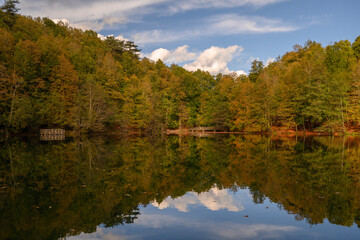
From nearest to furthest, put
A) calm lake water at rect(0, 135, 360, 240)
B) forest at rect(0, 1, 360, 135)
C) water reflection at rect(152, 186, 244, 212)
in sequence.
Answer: calm lake water at rect(0, 135, 360, 240), water reflection at rect(152, 186, 244, 212), forest at rect(0, 1, 360, 135)

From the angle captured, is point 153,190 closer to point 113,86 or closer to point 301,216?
point 301,216

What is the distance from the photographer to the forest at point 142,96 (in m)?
39.4

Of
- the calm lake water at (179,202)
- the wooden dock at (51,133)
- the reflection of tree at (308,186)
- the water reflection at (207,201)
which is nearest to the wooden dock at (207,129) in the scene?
the wooden dock at (51,133)

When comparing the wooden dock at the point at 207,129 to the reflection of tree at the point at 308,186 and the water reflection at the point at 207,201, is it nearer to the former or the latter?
the reflection of tree at the point at 308,186

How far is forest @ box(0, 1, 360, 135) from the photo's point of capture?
39.4 metres

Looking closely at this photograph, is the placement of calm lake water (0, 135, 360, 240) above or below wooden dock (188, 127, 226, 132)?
below

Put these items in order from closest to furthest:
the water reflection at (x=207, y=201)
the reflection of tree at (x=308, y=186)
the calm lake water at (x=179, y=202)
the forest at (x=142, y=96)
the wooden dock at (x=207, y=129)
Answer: the calm lake water at (x=179, y=202) < the reflection of tree at (x=308, y=186) < the water reflection at (x=207, y=201) < the forest at (x=142, y=96) < the wooden dock at (x=207, y=129)

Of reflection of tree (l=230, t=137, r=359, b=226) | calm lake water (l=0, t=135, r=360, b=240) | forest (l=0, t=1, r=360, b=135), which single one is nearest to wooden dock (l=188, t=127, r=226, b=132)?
forest (l=0, t=1, r=360, b=135)

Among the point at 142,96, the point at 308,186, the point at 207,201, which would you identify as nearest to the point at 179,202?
the point at 207,201

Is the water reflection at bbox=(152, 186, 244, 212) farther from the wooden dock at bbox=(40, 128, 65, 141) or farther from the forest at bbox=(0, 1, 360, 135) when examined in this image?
the wooden dock at bbox=(40, 128, 65, 141)

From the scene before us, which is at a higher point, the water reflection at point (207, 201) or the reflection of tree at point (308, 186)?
the reflection of tree at point (308, 186)

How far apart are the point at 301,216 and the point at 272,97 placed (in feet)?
154

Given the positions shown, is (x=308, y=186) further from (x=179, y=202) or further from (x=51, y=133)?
(x=51, y=133)

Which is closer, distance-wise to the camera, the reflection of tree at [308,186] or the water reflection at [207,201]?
the reflection of tree at [308,186]
